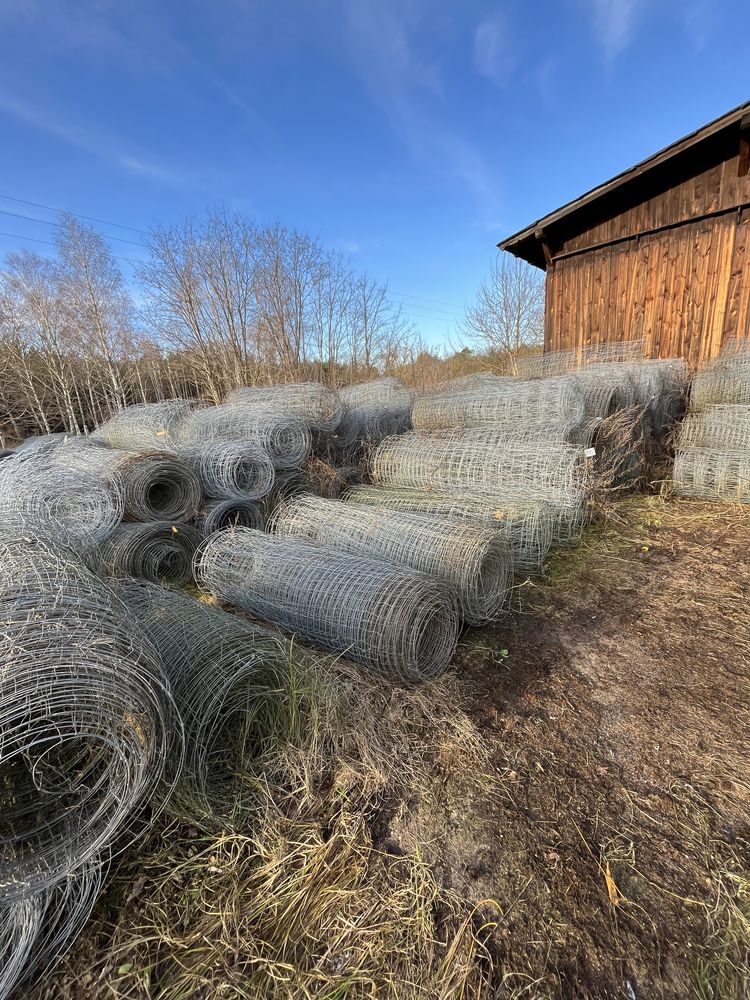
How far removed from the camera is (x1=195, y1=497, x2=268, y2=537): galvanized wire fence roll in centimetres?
445

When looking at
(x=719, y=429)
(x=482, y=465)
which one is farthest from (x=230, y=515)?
(x=719, y=429)

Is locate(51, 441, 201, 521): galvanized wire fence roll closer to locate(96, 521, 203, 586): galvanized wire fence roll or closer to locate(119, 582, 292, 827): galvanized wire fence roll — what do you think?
locate(96, 521, 203, 586): galvanized wire fence roll

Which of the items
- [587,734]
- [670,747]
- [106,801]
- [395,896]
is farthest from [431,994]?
[670,747]

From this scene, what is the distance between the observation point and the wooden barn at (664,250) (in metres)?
6.36

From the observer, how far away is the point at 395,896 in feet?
4.97

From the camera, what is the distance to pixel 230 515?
475cm

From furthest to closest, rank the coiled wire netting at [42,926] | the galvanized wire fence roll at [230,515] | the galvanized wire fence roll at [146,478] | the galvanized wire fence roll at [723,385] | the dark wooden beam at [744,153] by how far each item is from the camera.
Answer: the dark wooden beam at [744,153] → the galvanized wire fence roll at [723,385] → the galvanized wire fence roll at [230,515] → the galvanized wire fence roll at [146,478] → the coiled wire netting at [42,926]

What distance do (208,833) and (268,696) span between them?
1.83 ft

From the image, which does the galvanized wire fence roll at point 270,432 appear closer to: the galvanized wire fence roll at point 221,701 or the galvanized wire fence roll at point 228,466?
the galvanized wire fence roll at point 228,466

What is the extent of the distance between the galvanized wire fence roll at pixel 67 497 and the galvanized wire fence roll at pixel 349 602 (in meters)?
0.90

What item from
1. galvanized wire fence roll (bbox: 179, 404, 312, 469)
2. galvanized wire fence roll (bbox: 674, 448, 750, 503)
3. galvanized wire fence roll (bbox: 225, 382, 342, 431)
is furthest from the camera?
galvanized wire fence roll (bbox: 225, 382, 342, 431)

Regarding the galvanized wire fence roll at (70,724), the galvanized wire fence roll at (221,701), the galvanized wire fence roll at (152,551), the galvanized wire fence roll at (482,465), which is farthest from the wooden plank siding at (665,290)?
the galvanized wire fence roll at (70,724)

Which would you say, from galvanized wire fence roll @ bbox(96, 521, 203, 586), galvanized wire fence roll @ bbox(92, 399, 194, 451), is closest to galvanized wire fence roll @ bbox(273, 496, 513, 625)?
galvanized wire fence roll @ bbox(96, 521, 203, 586)

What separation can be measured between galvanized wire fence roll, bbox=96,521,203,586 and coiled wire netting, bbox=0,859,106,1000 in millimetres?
2212
